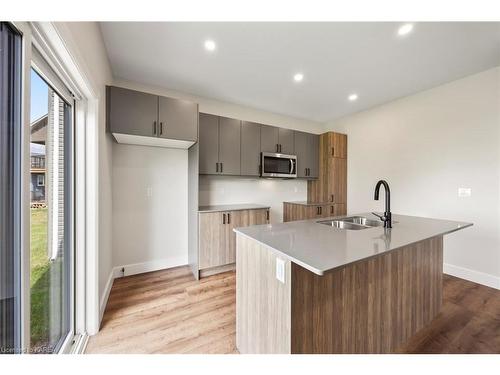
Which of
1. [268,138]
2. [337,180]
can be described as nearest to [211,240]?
[268,138]

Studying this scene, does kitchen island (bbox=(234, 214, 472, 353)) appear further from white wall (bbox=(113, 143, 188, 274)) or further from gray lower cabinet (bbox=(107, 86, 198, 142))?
white wall (bbox=(113, 143, 188, 274))

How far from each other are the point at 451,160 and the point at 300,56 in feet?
8.31

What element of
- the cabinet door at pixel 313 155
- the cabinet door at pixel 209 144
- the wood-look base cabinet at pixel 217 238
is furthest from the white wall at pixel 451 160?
the cabinet door at pixel 209 144

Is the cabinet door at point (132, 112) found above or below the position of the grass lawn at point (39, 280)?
above

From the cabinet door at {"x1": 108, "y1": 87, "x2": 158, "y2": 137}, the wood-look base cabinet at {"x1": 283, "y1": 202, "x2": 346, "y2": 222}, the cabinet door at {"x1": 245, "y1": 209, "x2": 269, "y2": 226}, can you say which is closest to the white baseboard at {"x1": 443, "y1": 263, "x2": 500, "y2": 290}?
the wood-look base cabinet at {"x1": 283, "y1": 202, "x2": 346, "y2": 222}

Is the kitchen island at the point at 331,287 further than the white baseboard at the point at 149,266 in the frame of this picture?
No

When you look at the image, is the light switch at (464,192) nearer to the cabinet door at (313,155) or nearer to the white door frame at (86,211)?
the cabinet door at (313,155)

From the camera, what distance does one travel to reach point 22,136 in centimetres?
82

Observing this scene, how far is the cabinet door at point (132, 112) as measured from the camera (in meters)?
2.20

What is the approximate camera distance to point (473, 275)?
2.59 m

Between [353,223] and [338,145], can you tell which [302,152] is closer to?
[338,145]

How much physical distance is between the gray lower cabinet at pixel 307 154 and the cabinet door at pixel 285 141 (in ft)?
0.35
